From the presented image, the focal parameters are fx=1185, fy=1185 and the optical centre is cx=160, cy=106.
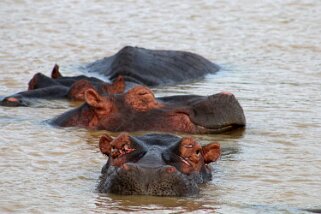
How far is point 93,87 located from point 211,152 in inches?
126

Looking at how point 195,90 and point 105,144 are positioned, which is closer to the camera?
point 105,144

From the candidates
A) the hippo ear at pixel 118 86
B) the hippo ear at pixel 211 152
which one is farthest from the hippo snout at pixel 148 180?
the hippo ear at pixel 118 86

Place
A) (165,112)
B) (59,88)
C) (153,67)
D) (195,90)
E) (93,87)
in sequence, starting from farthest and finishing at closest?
(153,67) → (195,90) → (59,88) → (93,87) → (165,112)

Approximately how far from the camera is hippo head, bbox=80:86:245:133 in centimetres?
997

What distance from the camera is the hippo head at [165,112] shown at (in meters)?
9.97

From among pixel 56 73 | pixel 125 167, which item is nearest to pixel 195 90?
pixel 56 73

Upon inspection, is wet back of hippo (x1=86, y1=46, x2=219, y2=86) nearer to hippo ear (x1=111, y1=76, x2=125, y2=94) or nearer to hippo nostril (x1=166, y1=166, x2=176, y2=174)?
hippo ear (x1=111, y1=76, x2=125, y2=94)

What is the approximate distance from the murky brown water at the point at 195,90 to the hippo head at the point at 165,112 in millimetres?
173

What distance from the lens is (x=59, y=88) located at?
12.4 m

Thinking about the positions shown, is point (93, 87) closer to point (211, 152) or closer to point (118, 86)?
point (118, 86)

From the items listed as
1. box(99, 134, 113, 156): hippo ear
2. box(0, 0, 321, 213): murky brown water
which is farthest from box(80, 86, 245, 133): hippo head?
box(99, 134, 113, 156): hippo ear

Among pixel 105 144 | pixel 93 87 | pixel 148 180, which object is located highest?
pixel 93 87

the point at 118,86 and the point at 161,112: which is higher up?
the point at 118,86

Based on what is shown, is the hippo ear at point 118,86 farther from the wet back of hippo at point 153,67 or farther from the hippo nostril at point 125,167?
the hippo nostril at point 125,167
